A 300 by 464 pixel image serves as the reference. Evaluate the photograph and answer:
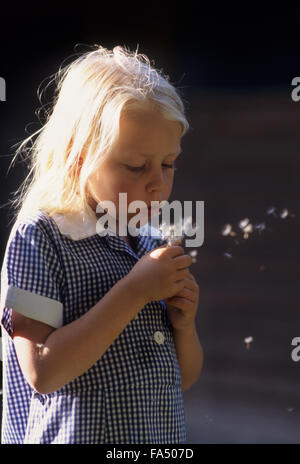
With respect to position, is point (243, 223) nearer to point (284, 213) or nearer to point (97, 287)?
point (284, 213)

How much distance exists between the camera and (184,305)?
74 cm

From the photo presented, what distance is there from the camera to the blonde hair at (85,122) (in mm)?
740

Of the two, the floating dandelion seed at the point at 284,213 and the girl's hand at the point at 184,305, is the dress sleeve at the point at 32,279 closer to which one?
the girl's hand at the point at 184,305

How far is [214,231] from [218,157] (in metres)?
0.18

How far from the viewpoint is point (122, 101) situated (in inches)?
29.0

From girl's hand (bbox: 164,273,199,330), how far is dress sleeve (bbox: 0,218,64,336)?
0.12 meters

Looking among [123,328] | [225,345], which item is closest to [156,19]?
[225,345]

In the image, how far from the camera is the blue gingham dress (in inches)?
26.5

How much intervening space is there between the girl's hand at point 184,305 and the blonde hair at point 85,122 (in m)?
0.13

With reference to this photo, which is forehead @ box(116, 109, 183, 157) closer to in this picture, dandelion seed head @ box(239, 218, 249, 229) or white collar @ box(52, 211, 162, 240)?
white collar @ box(52, 211, 162, 240)

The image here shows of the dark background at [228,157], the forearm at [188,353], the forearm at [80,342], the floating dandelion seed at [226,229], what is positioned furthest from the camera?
the floating dandelion seed at [226,229]

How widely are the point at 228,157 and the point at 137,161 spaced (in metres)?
1.02

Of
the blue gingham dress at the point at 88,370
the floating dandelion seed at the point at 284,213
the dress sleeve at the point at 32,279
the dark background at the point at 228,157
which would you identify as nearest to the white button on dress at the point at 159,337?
the blue gingham dress at the point at 88,370

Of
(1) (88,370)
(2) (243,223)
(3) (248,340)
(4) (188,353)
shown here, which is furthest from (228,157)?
(1) (88,370)
